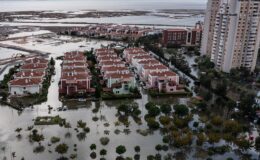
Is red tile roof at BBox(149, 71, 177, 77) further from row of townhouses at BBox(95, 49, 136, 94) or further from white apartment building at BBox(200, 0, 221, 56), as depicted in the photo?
white apartment building at BBox(200, 0, 221, 56)

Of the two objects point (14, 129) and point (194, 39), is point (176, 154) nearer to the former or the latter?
point (14, 129)

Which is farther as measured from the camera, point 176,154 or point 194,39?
point 194,39

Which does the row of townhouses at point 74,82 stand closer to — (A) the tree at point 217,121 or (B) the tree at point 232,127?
(A) the tree at point 217,121

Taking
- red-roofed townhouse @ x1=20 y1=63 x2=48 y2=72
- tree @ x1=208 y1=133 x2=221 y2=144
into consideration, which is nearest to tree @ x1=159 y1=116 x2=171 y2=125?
tree @ x1=208 y1=133 x2=221 y2=144

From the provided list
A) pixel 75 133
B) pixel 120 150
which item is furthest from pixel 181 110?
pixel 75 133

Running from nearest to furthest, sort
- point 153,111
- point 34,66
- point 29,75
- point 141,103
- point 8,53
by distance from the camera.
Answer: point 153,111 < point 141,103 < point 29,75 < point 34,66 < point 8,53

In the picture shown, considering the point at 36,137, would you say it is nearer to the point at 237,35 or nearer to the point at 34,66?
the point at 34,66

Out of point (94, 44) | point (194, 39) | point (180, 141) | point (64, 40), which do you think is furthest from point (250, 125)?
point (64, 40)
